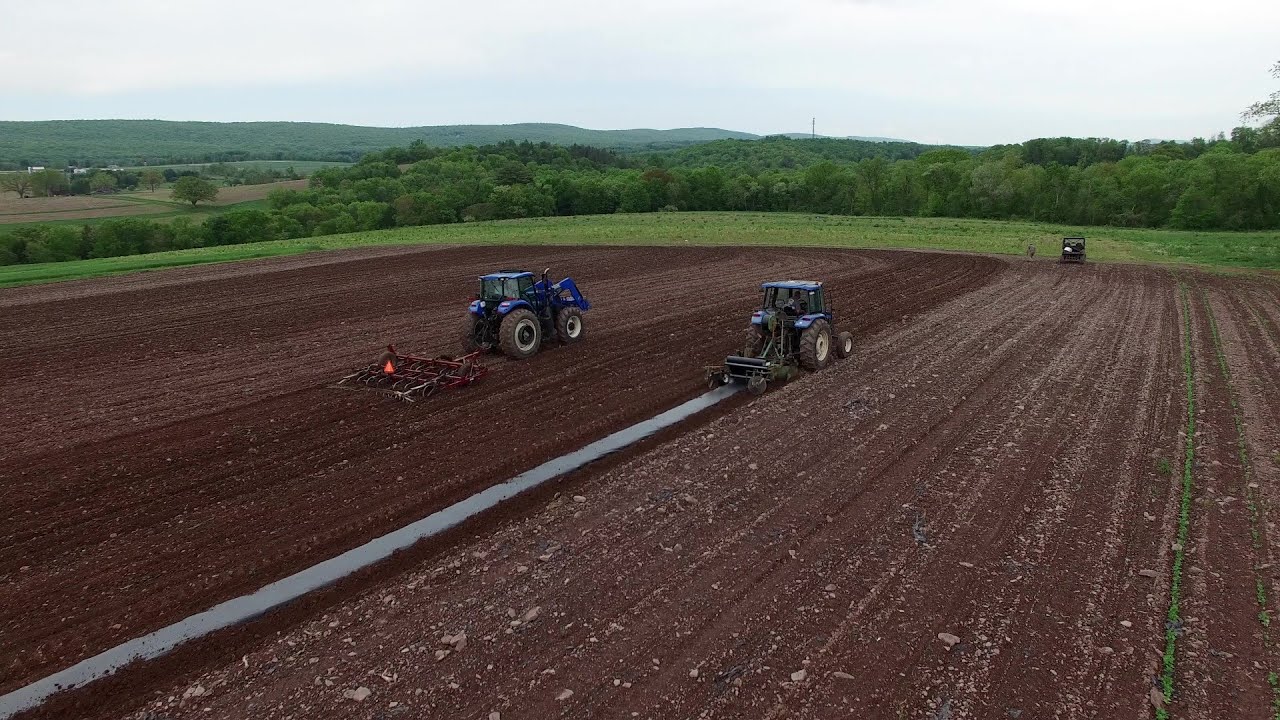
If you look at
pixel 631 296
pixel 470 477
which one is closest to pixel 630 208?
pixel 631 296

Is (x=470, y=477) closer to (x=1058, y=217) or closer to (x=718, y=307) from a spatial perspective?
(x=718, y=307)

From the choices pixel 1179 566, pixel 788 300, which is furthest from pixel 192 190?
pixel 1179 566

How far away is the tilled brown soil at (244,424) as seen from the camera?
775cm

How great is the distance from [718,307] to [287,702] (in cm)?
1773

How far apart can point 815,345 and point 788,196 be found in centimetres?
7162

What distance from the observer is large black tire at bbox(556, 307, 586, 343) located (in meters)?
17.0

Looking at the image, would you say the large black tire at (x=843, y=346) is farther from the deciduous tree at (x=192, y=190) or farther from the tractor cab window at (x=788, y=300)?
the deciduous tree at (x=192, y=190)

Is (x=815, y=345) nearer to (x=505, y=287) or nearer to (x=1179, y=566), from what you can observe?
(x=505, y=287)

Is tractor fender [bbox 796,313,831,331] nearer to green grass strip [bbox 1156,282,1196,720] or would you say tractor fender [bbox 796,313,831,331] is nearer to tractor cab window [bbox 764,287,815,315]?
tractor cab window [bbox 764,287,815,315]

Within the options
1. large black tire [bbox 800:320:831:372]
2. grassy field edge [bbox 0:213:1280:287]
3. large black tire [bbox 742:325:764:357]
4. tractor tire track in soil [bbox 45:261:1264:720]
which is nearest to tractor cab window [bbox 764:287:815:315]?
large black tire [bbox 800:320:831:372]

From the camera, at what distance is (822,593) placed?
7.20 metres

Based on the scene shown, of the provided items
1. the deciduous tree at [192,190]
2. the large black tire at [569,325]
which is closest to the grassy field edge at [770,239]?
the large black tire at [569,325]

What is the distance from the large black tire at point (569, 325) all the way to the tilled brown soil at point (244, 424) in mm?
433

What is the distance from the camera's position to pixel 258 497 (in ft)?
31.1
